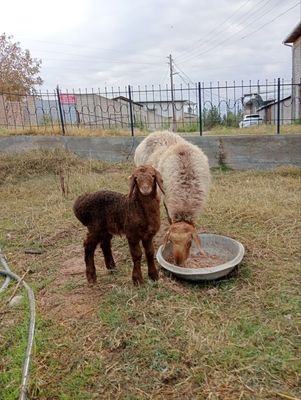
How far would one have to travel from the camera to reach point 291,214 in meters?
5.30

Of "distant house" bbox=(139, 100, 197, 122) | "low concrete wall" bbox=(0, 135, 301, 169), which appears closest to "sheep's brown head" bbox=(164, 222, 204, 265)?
"low concrete wall" bbox=(0, 135, 301, 169)

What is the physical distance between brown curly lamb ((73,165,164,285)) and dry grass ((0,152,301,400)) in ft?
1.04

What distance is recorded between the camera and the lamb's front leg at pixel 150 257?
3.26 m

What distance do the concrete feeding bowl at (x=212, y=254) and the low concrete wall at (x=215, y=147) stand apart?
5.43 meters

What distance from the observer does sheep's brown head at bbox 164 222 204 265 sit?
3396 mm

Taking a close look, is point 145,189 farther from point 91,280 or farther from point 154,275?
point 91,280

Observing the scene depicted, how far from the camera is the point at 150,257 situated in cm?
330

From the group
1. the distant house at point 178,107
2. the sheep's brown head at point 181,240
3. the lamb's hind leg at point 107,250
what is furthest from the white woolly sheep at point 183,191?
the distant house at point 178,107

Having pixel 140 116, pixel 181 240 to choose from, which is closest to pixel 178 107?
pixel 140 116

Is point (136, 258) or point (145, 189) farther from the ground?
point (145, 189)

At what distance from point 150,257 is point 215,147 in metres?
6.52

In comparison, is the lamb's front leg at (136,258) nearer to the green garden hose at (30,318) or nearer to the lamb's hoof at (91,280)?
the lamb's hoof at (91,280)

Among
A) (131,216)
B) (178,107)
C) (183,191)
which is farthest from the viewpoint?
(178,107)

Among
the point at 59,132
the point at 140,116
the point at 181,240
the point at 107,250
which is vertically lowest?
the point at 107,250
